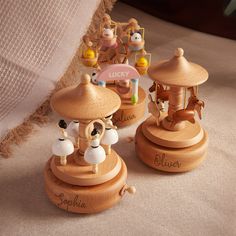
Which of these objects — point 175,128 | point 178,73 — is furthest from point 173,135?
point 178,73

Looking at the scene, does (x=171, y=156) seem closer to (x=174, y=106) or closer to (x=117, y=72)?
(x=174, y=106)

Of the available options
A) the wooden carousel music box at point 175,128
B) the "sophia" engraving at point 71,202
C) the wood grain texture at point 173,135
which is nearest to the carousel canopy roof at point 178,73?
the wooden carousel music box at point 175,128

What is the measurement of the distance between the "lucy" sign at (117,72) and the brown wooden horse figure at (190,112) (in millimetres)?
130

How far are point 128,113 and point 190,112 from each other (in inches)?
8.1

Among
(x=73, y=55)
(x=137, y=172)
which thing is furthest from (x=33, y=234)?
(x=73, y=55)

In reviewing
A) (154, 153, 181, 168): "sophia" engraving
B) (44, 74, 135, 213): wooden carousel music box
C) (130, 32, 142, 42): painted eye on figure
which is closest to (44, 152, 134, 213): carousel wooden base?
(44, 74, 135, 213): wooden carousel music box

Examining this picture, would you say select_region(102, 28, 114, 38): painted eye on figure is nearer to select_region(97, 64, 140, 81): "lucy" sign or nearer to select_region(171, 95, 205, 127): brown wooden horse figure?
select_region(97, 64, 140, 81): "lucy" sign

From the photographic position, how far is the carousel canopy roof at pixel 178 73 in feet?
3.12

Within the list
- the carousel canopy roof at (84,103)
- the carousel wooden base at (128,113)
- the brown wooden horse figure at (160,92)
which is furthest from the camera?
the carousel wooden base at (128,113)

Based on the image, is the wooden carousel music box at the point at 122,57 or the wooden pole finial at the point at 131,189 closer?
the wooden pole finial at the point at 131,189

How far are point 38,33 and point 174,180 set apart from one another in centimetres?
46

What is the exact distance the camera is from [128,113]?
3.81 ft

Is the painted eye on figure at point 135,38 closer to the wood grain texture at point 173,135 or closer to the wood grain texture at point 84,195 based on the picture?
the wood grain texture at point 173,135

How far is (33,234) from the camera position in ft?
2.82
